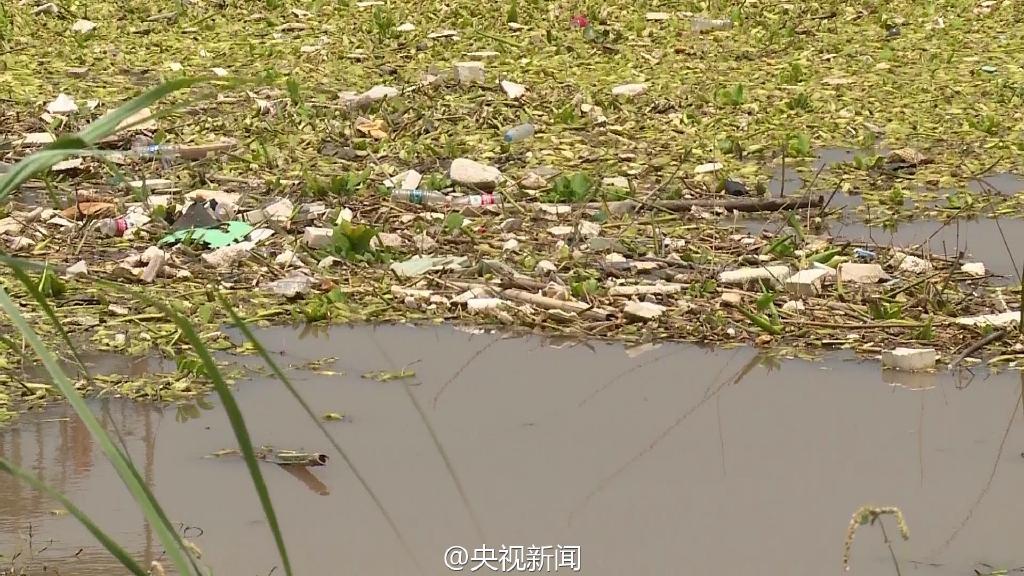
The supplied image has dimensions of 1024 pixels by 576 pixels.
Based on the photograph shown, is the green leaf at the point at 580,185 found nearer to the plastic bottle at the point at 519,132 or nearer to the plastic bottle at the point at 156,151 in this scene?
the plastic bottle at the point at 519,132

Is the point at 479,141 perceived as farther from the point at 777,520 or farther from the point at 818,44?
the point at 777,520

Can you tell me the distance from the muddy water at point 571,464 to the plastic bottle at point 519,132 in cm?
250

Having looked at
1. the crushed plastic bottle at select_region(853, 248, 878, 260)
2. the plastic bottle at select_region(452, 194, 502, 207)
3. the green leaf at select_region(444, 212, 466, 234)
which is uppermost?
the plastic bottle at select_region(452, 194, 502, 207)

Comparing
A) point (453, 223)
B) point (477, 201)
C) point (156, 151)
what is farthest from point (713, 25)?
point (453, 223)

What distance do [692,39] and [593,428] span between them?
5520 millimetres

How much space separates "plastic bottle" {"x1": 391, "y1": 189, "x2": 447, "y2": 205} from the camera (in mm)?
6289

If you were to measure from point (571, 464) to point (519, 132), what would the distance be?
357cm

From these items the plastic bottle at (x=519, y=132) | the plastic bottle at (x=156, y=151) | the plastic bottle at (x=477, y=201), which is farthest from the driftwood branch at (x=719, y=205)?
the plastic bottle at (x=156, y=151)

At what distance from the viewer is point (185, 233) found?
19.1 feet

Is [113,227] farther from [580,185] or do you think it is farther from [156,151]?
[580,185]

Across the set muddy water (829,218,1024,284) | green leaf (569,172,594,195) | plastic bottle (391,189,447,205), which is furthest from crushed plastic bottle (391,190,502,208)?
muddy water (829,218,1024,284)

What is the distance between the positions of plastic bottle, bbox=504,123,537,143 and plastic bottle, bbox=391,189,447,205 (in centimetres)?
104

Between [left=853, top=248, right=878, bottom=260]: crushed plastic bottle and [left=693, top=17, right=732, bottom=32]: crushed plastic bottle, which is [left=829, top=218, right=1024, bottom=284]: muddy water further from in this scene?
[left=693, top=17, right=732, bottom=32]: crushed plastic bottle

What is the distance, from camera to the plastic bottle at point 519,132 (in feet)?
23.9
